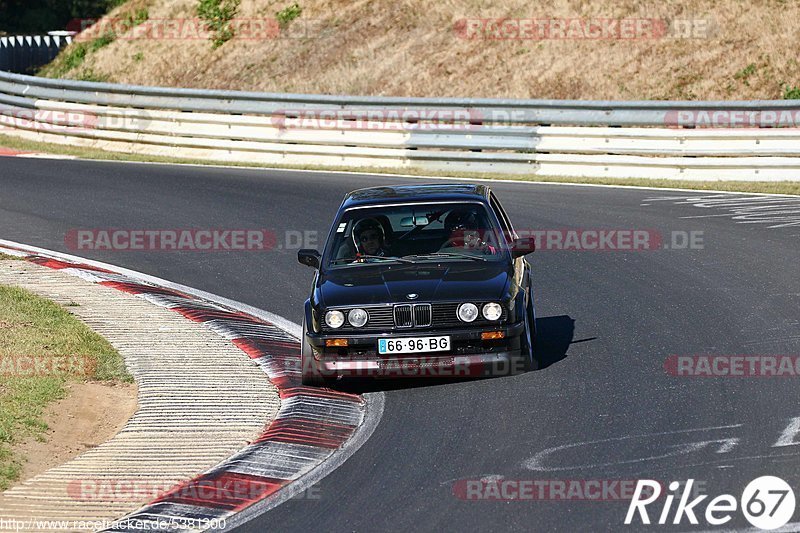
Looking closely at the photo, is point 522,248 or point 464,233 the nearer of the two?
point 522,248

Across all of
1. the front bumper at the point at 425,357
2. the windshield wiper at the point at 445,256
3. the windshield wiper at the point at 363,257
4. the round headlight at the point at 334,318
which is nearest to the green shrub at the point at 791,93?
the windshield wiper at the point at 445,256

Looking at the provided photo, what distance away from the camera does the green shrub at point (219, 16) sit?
3092 centimetres

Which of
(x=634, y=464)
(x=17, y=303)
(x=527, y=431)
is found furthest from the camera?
(x=17, y=303)

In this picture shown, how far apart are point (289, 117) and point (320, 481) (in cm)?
1646

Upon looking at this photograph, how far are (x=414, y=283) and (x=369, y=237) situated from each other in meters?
0.96

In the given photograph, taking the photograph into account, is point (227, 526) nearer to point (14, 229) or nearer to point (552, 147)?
point (14, 229)

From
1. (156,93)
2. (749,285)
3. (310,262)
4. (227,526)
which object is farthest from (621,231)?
(156,93)

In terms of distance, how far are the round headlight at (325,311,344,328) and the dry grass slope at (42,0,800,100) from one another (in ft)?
53.2

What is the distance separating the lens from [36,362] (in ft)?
32.3

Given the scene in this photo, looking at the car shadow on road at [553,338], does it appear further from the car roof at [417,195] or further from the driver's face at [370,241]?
the driver's face at [370,241]

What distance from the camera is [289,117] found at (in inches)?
912

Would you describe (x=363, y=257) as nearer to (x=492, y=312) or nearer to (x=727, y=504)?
(x=492, y=312)

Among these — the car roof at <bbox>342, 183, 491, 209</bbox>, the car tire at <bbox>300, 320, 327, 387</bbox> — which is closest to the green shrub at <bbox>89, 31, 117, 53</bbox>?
the car roof at <bbox>342, 183, 491, 209</bbox>

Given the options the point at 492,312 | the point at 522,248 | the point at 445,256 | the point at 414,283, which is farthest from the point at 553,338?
the point at 414,283
